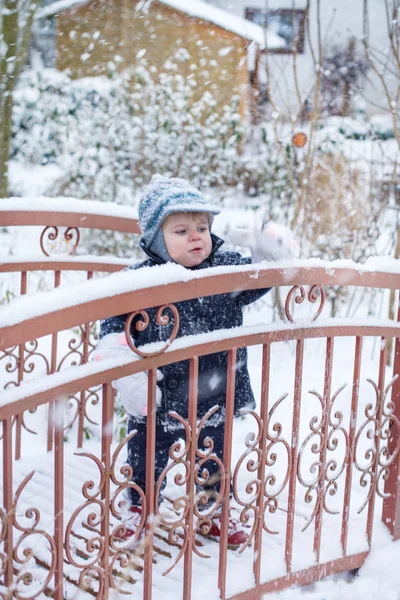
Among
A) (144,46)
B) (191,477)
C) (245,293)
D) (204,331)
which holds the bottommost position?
(191,477)

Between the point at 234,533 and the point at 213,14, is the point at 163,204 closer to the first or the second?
the point at 234,533

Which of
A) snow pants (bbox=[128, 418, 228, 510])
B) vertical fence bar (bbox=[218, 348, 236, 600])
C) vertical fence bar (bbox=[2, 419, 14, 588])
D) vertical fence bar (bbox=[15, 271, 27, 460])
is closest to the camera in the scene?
vertical fence bar (bbox=[2, 419, 14, 588])

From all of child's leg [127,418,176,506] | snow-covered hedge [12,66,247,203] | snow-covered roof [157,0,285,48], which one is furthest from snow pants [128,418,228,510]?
snow-covered roof [157,0,285,48]

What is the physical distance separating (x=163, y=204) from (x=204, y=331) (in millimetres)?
446

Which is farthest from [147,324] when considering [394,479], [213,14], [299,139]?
[213,14]

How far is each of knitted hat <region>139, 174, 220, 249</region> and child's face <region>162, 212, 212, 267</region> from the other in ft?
0.13

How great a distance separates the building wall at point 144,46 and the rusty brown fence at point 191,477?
4.65 m

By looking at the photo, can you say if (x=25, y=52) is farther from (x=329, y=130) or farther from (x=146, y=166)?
(x=329, y=130)

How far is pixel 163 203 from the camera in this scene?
224 centimetres

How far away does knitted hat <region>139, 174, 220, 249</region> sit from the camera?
221 centimetres

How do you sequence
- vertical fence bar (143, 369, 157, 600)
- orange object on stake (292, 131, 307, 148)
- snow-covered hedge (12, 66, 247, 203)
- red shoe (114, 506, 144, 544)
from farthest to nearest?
snow-covered hedge (12, 66, 247, 203) → orange object on stake (292, 131, 307, 148) → red shoe (114, 506, 144, 544) → vertical fence bar (143, 369, 157, 600)

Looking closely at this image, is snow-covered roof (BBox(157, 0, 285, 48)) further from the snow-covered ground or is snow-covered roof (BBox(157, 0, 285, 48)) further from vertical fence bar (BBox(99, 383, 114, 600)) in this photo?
vertical fence bar (BBox(99, 383, 114, 600))

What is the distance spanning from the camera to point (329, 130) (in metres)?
6.82

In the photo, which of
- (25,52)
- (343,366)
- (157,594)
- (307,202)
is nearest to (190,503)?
(157,594)
